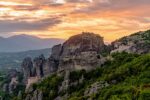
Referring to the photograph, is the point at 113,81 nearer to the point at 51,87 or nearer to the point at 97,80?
the point at 97,80

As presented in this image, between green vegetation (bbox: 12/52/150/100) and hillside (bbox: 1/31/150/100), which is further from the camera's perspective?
hillside (bbox: 1/31/150/100)

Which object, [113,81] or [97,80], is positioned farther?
[97,80]

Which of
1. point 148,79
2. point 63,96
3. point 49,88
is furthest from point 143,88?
point 49,88

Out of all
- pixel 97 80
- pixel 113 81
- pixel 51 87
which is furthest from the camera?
pixel 51 87

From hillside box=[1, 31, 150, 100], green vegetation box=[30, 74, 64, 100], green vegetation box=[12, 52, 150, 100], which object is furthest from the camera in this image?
green vegetation box=[30, 74, 64, 100]

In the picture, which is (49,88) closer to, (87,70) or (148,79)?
(87,70)

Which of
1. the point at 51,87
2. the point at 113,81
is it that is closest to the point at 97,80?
the point at 113,81

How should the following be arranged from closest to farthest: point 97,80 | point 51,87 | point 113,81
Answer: point 113,81 → point 97,80 → point 51,87

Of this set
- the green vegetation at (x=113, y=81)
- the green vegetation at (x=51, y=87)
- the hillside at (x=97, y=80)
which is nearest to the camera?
the green vegetation at (x=113, y=81)

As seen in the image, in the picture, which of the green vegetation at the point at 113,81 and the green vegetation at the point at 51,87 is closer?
the green vegetation at the point at 113,81

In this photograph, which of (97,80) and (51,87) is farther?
(51,87)

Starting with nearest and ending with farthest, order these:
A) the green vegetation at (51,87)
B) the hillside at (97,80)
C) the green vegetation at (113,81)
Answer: the green vegetation at (113,81) → the hillside at (97,80) → the green vegetation at (51,87)

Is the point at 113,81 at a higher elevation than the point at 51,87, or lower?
higher

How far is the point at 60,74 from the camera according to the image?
465 ft
